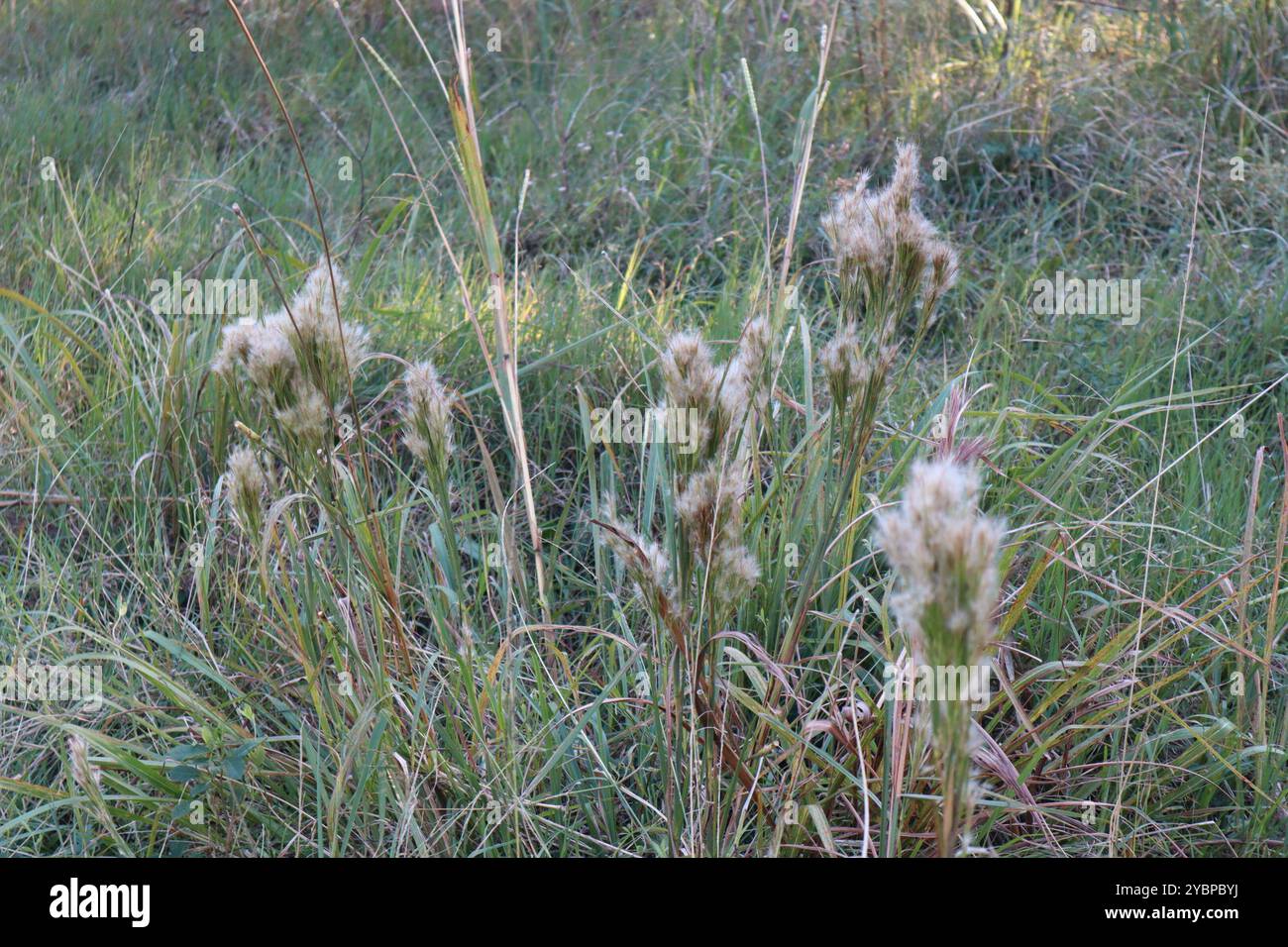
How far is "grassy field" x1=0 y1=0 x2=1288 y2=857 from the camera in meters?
1.58

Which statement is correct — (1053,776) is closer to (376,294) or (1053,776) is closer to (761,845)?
(761,845)

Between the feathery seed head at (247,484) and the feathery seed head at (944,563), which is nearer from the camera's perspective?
the feathery seed head at (944,563)

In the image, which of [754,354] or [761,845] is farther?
[761,845]

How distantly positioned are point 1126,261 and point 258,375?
2.71m

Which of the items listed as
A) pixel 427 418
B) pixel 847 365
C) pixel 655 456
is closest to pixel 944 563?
pixel 847 365

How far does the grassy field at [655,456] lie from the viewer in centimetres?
158

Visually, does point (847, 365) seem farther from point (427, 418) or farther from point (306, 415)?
point (306, 415)

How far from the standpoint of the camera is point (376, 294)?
2924mm

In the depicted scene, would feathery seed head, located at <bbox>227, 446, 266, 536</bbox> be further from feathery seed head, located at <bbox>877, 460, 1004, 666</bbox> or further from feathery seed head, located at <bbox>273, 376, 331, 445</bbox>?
feathery seed head, located at <bbox>877, 460, 1004, 666</bbox>

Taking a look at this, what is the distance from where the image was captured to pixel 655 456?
6.47 feet

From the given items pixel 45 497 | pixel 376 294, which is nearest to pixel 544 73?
pixel 376 294

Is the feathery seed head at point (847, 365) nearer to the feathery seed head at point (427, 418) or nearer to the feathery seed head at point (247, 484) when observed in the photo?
the feathery seed head at point (427, 418)

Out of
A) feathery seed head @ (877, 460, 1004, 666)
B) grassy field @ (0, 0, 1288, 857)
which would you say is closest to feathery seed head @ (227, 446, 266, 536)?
grassy field @ (0, 0, 1288, 857)

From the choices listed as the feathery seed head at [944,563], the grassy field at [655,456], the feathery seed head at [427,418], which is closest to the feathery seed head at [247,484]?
the grassy field at [655,456]
